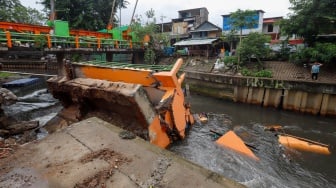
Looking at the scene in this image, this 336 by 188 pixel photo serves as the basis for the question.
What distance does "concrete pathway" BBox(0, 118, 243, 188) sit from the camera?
6.96ft

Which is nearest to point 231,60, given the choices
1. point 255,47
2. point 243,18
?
point 255,47

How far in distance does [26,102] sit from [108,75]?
7488 mm

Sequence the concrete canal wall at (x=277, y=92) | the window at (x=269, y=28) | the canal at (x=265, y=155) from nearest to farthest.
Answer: the canal at (x=265, y=155) < the concrete canal wall at (x=277, y=92) < the window at (x=269, y=28)

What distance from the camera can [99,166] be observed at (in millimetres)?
2375

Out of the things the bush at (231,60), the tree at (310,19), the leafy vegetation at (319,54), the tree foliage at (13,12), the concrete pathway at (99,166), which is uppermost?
the tree foliage at (13,12)

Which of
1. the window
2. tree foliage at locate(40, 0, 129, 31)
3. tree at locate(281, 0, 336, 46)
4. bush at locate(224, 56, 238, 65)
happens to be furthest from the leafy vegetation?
tree foliage at locate(40, 0, 129, 31)

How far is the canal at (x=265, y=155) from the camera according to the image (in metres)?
4.93

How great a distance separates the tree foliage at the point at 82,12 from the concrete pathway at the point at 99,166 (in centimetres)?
2290

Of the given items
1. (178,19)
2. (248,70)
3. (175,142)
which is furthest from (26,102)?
(178,19)

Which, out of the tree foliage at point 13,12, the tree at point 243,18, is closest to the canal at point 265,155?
the tree at point 243,18

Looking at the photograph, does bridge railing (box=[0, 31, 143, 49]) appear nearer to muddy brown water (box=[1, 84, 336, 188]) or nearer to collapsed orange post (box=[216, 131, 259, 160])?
muddy brown water (box=[1, 84, 336, 188])

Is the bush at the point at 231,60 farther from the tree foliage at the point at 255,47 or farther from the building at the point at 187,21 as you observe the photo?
the building at the point at 187,21

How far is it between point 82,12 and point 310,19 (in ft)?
71.9

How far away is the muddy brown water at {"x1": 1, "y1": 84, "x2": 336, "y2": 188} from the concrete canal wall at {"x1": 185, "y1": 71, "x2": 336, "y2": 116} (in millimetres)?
656
